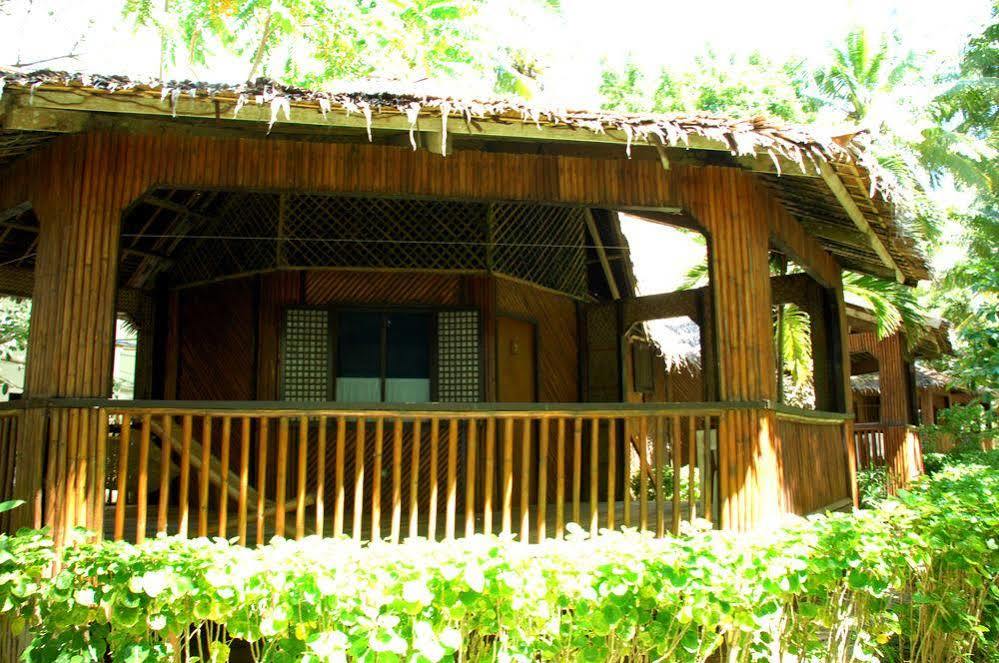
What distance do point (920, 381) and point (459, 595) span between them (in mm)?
21311

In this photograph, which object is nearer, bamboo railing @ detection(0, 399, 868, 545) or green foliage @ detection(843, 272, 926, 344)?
bamboo railing @ detection(0, 399, 868, 545)

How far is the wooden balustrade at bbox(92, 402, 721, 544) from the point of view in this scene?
18.6 feet

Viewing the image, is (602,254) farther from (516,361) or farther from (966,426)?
(966,426)

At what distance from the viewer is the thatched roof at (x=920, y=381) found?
22641mm

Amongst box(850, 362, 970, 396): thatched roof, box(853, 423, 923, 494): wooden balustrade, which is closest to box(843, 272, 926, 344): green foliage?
box(853, 423, 923, 494): wooden balustrade

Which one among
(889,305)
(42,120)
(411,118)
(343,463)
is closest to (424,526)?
(343,463)

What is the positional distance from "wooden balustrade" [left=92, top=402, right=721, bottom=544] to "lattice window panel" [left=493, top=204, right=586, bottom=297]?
1.53 m

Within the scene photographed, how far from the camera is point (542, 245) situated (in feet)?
29.0

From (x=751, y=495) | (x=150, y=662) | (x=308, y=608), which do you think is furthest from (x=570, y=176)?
(x=150, y=662)

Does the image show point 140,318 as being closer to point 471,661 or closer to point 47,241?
point 47,241

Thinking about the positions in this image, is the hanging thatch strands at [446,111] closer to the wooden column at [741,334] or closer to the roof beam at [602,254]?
the wooden column at [741,334]

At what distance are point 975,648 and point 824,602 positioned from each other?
198cm

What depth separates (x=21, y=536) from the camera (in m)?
4.73

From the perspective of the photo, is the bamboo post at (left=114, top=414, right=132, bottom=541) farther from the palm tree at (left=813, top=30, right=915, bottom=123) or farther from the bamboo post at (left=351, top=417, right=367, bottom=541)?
the palm tree at (left=813, top=30, right=915, bottom=123)
